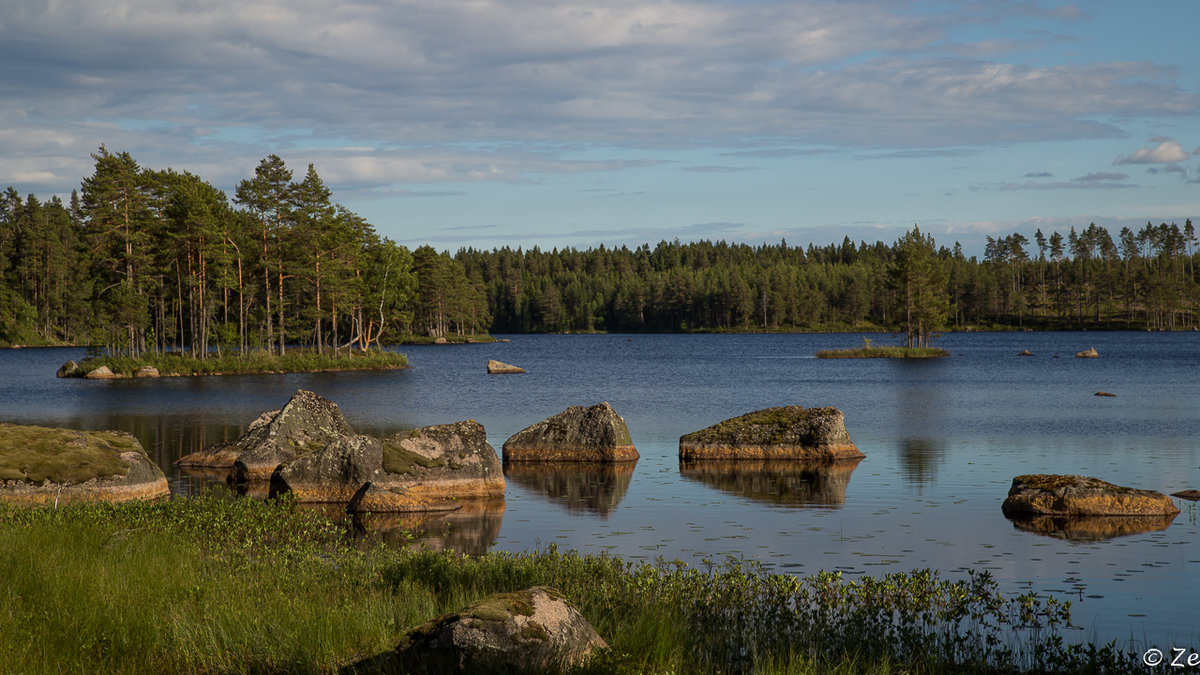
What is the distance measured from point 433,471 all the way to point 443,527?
11.4 feet

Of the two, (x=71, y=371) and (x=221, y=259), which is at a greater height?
(x=221, y=259)

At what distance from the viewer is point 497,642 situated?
22.6 ft

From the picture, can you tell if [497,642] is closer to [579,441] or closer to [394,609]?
[394,609]

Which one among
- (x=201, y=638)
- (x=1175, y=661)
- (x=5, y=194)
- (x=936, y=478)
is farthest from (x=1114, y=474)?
(x=5, y=194)

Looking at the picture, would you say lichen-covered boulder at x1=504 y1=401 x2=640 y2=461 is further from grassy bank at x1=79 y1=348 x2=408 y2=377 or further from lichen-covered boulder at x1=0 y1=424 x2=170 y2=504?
grassy bank at x1=79 y1=348 x2=408 y2=377

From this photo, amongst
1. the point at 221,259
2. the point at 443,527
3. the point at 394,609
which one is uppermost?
the point at 221,259

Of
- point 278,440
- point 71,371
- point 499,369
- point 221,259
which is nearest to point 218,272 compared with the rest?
point 221,259

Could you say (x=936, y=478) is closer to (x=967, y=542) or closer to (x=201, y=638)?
(x=967, y=542)

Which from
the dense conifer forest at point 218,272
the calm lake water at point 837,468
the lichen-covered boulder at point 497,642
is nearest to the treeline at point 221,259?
the dense conifer forest at point 218,272

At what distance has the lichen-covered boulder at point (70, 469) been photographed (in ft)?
64.3

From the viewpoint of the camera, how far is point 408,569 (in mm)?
11891

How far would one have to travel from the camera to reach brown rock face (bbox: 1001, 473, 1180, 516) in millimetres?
19266

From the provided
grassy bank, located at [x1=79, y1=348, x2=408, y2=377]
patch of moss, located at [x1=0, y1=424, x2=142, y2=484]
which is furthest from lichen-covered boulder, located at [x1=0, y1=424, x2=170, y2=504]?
grassy bank, located at [x1=79, y1=348, x2=408, y2=377]

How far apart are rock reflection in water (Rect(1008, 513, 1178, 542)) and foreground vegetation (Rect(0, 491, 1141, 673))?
5.21 m
